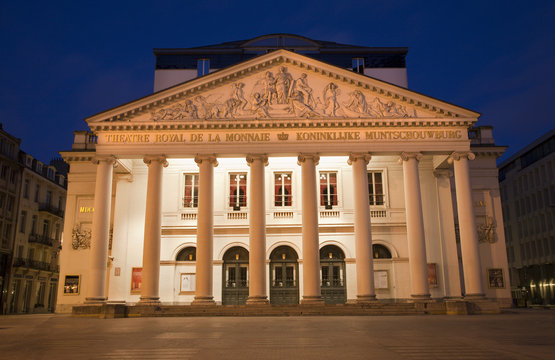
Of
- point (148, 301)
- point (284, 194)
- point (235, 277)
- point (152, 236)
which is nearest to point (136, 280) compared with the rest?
point (148, 301)

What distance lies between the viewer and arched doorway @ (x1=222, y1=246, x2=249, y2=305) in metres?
32.8

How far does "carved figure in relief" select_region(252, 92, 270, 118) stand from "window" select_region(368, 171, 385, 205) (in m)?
9.11

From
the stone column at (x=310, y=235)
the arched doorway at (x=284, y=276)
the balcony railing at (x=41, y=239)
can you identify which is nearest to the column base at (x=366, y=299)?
the stone column at (x=310, y=235)

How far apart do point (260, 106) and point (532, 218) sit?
118ft

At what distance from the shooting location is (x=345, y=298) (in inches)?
1286

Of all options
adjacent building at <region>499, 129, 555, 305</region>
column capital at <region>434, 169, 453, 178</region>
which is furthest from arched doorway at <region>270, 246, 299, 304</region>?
adjacent building at <region>499, 129, 555, 305</region>

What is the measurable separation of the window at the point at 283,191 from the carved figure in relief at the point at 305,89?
19.4 ft

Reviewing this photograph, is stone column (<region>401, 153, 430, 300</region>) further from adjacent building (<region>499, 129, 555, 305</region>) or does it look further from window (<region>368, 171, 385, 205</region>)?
adjacent building (<region>499, 129, 555, 305</region>)

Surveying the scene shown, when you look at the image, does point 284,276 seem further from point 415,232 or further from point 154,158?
point 154,158

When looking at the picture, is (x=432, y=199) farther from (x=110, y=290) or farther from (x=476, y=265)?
(x=110, y=290)

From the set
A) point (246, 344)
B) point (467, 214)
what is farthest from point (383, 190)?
point (246, 344)

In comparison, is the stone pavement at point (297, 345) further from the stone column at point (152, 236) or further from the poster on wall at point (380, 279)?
the poster on wall at point (380, 279)

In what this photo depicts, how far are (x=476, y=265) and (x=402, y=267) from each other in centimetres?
562

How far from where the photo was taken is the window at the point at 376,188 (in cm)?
3400
